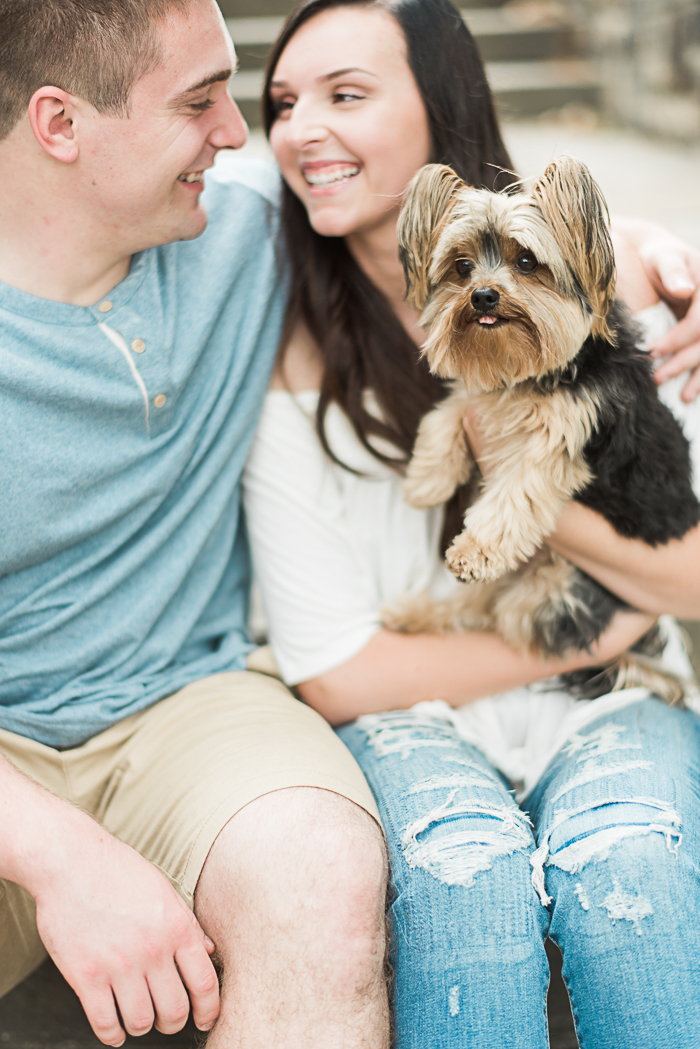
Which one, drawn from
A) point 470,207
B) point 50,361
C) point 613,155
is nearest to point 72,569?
point 50,361

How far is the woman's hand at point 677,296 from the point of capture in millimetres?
2078

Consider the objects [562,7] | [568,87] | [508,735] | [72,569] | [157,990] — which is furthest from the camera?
[562,7]

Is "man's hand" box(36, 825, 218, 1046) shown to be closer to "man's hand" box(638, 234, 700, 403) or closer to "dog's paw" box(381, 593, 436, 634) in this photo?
"dog's paw" box(381, 593, 436, 634)

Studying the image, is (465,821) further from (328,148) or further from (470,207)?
(328,148)

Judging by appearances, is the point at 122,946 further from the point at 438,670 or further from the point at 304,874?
the point at 438,670

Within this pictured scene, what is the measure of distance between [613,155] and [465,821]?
6.76 meters

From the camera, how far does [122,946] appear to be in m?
1.52

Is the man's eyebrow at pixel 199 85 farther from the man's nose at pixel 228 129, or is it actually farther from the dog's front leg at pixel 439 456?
the dog's front leg at pixel 439 456

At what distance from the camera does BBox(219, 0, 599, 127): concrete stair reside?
8297 mm

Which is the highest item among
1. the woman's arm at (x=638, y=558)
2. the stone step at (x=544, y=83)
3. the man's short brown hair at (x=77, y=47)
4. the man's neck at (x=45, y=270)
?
the man's short brown hair at (x=77, y=47)

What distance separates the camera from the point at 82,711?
6.59 feet

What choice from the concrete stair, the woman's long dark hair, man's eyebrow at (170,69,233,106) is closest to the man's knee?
the woman's long dark hair

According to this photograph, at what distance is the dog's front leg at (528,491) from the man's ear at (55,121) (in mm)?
1063

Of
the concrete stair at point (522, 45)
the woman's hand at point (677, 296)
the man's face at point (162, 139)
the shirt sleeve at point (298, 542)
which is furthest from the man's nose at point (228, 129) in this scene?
the concrete stair at point (522, 45)
